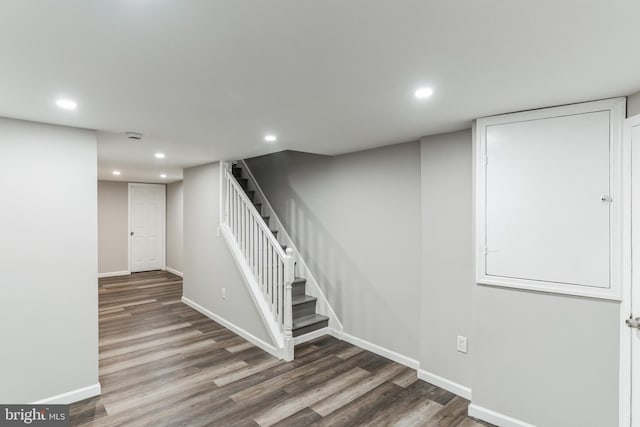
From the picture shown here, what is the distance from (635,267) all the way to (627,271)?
0.15 feet

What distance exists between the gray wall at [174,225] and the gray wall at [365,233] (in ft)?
13.4

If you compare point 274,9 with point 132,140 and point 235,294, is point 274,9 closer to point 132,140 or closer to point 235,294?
point 132,140

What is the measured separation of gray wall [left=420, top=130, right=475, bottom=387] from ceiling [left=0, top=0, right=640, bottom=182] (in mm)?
391

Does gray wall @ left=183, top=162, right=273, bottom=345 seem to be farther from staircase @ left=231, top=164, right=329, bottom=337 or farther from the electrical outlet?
the electrical outlet

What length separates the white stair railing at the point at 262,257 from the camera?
3.46 meters

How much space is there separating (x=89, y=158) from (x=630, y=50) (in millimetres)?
3502

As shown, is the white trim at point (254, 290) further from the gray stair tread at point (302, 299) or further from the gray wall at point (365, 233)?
the gray wall at point (365, 233)

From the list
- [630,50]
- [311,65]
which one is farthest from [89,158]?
[630,50]

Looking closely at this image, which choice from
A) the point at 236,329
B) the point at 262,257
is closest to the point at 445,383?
the point at 262,257

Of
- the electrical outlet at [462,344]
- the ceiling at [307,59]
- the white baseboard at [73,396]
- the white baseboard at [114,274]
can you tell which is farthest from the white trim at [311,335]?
the white baseboard at [114,274]

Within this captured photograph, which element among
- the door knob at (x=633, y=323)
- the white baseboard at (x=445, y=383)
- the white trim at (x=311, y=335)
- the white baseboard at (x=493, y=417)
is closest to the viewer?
the door knob at (x=633, y=323)

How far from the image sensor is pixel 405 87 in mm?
1796

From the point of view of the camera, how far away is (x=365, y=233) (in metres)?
3.70

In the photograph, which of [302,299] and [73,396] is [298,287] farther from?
[73,396]
